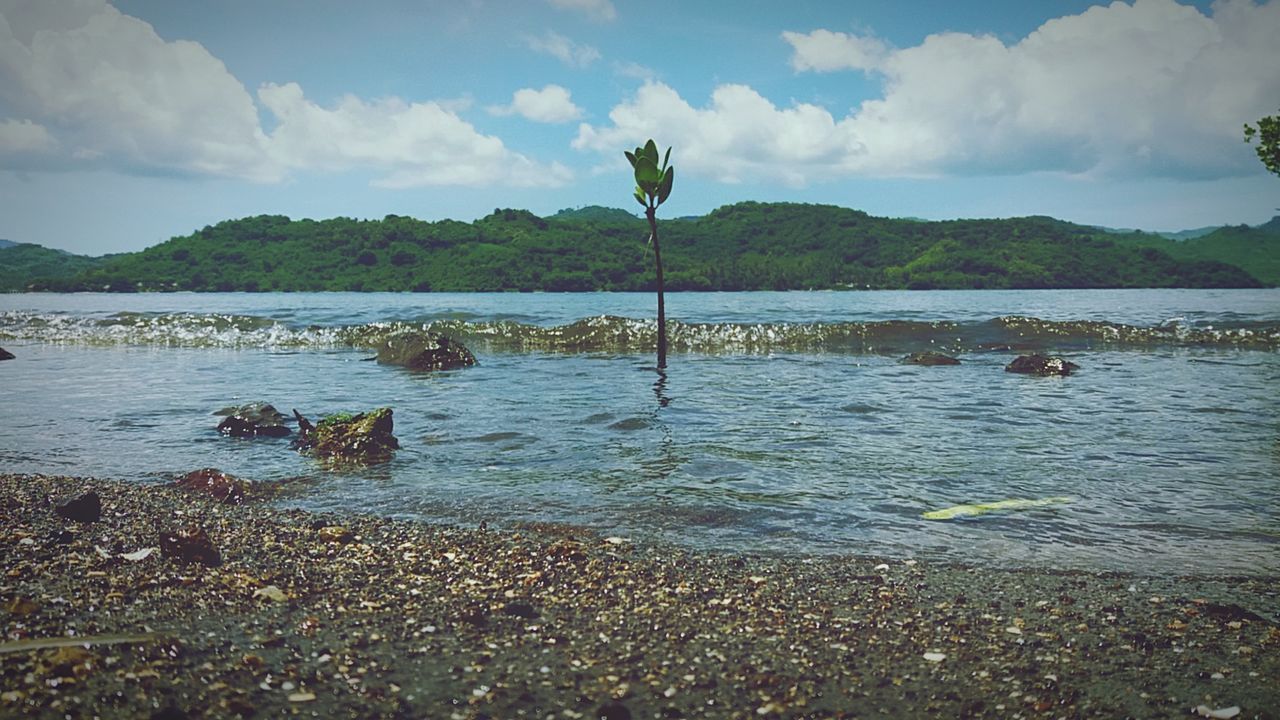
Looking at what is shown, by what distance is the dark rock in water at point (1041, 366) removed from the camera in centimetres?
Result: 2216

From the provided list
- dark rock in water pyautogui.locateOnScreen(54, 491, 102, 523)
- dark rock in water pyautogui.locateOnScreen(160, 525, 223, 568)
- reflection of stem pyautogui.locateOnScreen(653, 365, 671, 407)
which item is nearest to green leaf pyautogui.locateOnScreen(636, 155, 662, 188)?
reflection of stem pyautogui.locateOnScreen(653, 365, 671, 407)

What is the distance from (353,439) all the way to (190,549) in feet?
16.9

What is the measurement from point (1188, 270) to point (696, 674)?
160256mm

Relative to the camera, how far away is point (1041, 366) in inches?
883

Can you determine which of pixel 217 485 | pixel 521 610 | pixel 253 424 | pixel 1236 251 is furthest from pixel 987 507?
pixel 1236 251

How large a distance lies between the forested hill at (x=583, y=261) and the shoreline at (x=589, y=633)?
114m

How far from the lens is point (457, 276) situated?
12269cm

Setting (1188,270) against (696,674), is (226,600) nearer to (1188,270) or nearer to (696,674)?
(696,674)

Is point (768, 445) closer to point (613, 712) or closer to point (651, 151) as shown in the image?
point (613, 712)

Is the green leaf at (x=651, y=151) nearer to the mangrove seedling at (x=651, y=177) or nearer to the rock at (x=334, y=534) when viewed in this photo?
the mangrove seedling at (x=651, y=177)

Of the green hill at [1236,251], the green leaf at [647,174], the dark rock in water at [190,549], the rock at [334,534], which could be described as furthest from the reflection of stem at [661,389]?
the green hill at [1236,251]

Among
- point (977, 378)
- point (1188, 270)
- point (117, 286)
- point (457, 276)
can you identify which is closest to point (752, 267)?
point (457, 276)

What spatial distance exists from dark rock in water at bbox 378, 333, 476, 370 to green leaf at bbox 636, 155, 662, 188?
9.90 metres

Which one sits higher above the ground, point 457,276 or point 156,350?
point 457,276
